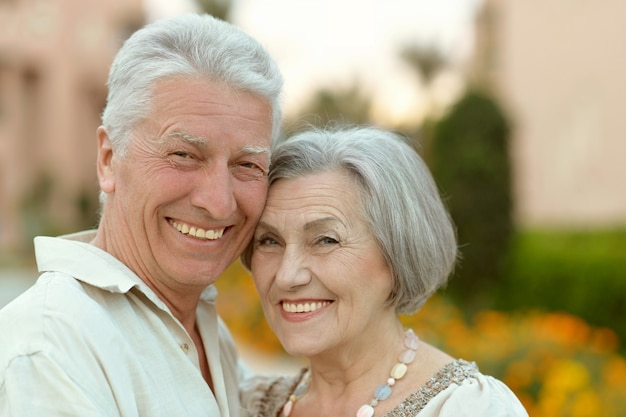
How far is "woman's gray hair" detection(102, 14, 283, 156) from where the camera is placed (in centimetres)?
245

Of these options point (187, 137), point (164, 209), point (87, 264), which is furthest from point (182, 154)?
point (87, 264)

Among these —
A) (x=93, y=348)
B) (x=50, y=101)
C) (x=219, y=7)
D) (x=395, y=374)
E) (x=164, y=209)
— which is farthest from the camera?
(x=50, y=101)

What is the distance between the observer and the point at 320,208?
268 cm

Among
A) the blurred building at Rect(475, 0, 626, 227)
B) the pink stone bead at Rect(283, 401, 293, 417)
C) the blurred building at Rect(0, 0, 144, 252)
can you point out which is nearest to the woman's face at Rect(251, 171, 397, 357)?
the pink stone bead at Rect(283, 401, 293, 417)

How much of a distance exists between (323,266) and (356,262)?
4.1 inches

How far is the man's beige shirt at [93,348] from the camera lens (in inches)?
80.0

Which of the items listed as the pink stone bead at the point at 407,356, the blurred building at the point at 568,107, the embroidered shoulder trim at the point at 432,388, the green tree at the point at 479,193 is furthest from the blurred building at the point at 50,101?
the embroidered shoulder trim at the point at 432,388

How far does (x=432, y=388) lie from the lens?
258 centimetres

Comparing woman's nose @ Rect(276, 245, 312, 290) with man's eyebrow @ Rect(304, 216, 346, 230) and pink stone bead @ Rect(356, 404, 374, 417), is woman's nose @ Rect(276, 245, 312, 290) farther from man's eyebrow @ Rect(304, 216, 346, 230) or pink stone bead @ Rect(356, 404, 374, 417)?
pink stone bead @ Rect(356, 404, 374, 417)

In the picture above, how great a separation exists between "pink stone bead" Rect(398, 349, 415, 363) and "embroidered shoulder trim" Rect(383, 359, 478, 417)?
144 mm

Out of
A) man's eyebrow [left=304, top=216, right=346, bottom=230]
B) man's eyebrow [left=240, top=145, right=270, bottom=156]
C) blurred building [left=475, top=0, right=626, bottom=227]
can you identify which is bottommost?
blurred building [left=475, top=0, right=626, bottom=227]

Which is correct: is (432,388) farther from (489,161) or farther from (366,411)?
(489,161)

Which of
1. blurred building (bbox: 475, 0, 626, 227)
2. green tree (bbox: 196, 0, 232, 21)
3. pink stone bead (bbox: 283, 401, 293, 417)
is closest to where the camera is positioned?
pink stone bead (bbox: 283, 401, 293, 417)

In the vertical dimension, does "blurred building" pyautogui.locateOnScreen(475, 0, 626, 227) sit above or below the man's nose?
below
